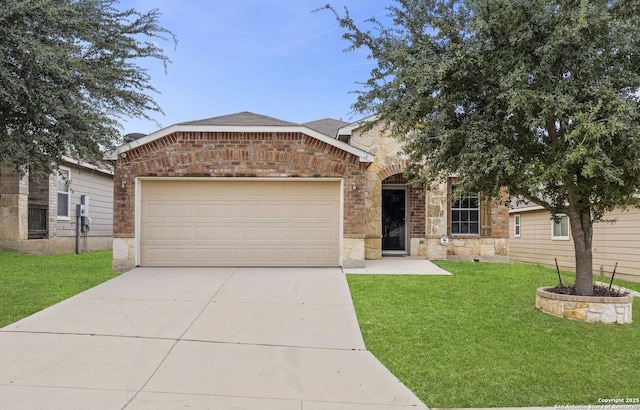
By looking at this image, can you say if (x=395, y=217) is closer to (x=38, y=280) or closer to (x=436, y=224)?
(x=436, y=224)

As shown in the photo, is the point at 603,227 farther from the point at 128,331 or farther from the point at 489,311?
the point at 128,331

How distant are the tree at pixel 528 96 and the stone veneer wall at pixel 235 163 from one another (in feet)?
11.4

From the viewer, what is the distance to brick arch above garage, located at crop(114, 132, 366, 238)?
432 inches

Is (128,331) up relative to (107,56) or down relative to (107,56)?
down

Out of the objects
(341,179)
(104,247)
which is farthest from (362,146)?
(104,247)

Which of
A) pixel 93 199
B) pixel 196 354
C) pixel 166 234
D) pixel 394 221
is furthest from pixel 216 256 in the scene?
pixel 93 199

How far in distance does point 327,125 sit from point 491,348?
12.8 metres

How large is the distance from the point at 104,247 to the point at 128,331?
51.0 ft

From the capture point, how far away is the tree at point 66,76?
7.07 m

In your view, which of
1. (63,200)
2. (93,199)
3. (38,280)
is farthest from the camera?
(93,199)

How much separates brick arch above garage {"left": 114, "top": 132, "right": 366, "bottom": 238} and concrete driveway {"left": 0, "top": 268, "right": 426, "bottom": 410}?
2.85m

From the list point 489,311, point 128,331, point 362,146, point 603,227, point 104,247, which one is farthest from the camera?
point 104,247

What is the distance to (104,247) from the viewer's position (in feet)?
66.5

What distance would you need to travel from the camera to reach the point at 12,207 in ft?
→ 48.1
